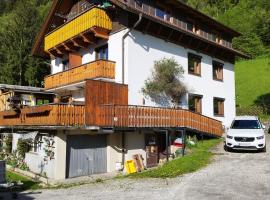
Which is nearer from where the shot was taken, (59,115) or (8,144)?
(59,115)

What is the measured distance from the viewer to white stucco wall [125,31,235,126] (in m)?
22.5

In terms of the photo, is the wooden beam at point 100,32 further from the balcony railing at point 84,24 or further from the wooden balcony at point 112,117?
the wooden balcony at point 112,117

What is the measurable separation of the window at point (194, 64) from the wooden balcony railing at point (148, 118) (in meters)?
5.22

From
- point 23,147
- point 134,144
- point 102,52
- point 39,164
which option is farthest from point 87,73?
point 39,164

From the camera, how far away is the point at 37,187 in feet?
→ 55.4

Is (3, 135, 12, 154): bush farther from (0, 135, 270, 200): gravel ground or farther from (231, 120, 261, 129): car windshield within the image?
(231, 120, 261, 129): car windshield

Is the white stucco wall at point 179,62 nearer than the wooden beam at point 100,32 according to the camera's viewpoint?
Yes

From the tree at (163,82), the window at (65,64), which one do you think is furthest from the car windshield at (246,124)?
the window at (65,64)

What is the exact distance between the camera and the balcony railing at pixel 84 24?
22.3 m

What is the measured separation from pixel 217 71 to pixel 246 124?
11.1 metres

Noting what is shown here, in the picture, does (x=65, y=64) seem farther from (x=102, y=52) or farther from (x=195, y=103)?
(x=195, y=103)

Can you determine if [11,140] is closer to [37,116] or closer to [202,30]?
[37,116]

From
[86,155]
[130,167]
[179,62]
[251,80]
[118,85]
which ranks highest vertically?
[251,80]

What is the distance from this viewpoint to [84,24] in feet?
75.9
